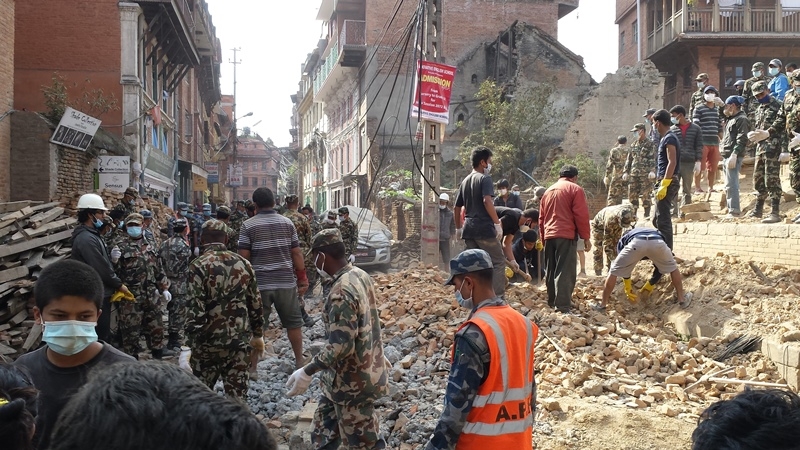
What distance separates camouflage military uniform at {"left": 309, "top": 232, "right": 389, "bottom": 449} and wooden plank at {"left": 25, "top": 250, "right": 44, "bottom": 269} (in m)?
6.12

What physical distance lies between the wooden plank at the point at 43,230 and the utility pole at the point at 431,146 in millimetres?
6161

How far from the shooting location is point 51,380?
2467 millimetres

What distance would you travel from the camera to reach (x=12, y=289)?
24.8 ft

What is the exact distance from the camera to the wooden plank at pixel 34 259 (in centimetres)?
820

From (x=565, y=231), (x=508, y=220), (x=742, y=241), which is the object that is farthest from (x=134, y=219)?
(x=742, y=241)

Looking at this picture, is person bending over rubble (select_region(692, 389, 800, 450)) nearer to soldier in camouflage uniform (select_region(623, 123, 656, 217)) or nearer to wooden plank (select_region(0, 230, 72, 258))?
wooden plank (select_region(0, 230, 72, 258))

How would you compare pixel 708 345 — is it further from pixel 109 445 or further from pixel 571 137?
pixel 571 137

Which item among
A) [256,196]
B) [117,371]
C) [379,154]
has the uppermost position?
[379,154]

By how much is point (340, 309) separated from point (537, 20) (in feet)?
102

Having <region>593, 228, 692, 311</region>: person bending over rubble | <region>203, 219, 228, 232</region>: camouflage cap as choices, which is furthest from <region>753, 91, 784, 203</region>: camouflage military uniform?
<region>203, 219, 228, 232</region>: camouflage cap

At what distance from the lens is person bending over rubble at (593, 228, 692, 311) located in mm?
7273

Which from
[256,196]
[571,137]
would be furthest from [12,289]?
[571,137]

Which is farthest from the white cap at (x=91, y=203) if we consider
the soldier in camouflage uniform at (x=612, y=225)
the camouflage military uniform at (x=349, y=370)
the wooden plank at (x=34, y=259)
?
the soldier in camouflage uniform at (x=612, y=225)

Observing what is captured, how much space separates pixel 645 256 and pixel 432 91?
5.52m
